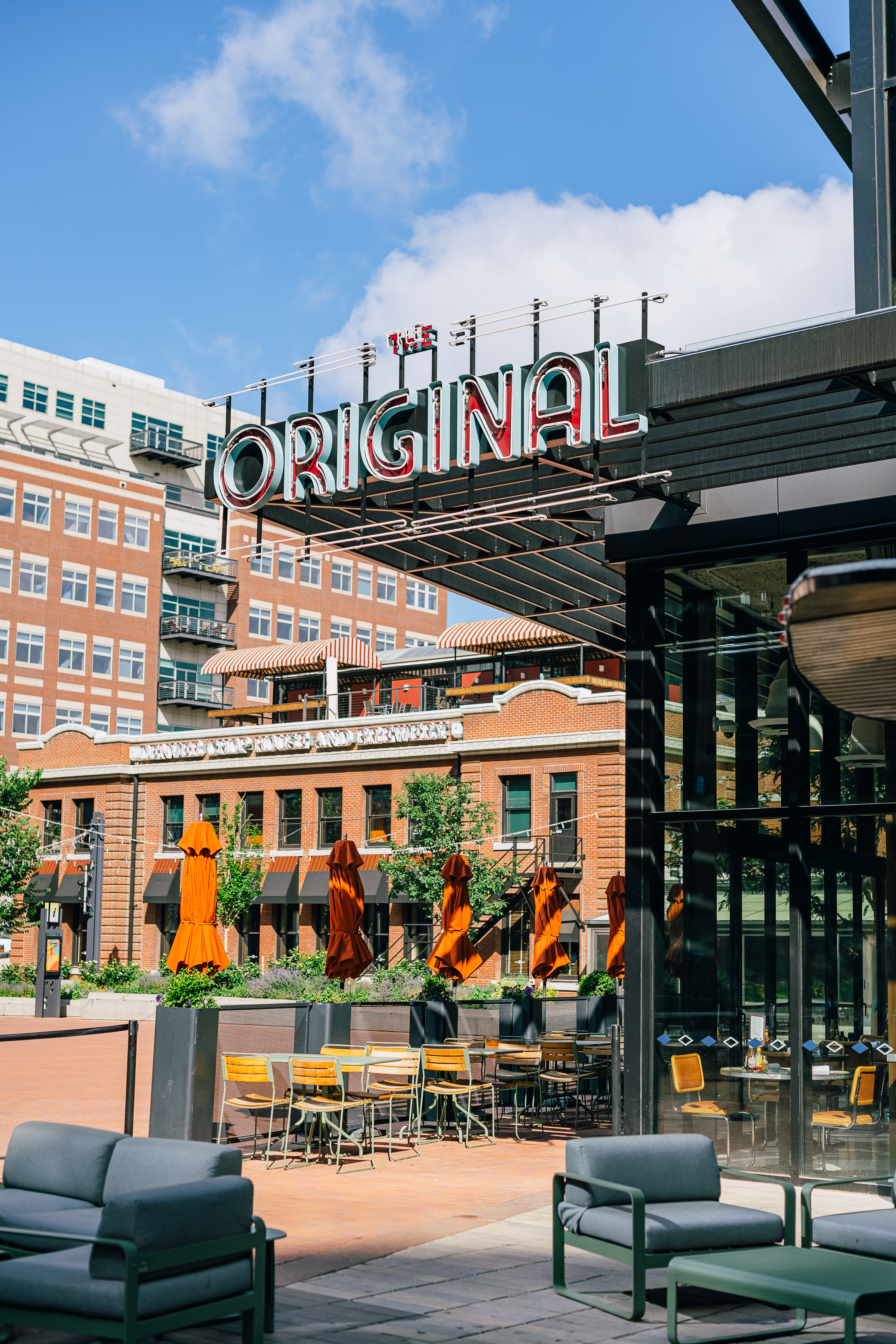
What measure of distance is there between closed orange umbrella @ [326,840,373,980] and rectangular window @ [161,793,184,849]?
110 feet

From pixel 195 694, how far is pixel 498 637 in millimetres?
26923

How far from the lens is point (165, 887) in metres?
47.3

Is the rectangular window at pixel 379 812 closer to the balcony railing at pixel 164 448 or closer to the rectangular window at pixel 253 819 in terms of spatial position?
the rectangular window at pixel 253 819

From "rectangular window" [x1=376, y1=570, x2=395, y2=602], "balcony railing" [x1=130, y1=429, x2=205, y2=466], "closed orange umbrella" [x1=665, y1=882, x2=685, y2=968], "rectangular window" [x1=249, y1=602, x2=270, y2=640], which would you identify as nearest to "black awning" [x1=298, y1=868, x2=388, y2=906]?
"closed orange umbrella" [x1=665, y1=882, x2=685, y2=968]

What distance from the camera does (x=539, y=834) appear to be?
39.1 metres

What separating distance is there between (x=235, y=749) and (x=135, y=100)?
33.7 meters

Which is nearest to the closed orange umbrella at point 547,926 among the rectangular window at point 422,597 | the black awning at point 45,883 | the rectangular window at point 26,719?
the black awning at point 45,883

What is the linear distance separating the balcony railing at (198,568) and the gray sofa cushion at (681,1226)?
63233mm

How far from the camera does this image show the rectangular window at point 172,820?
49.0m

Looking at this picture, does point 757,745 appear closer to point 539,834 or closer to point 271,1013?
point 271,1013

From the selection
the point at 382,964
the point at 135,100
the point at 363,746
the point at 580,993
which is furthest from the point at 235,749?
the point at 135,100

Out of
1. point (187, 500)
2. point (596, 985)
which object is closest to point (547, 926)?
point (596, 985)

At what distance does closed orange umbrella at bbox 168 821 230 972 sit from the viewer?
14.5 meters

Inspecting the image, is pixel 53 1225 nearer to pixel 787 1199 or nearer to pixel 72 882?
pixel 787 1199
